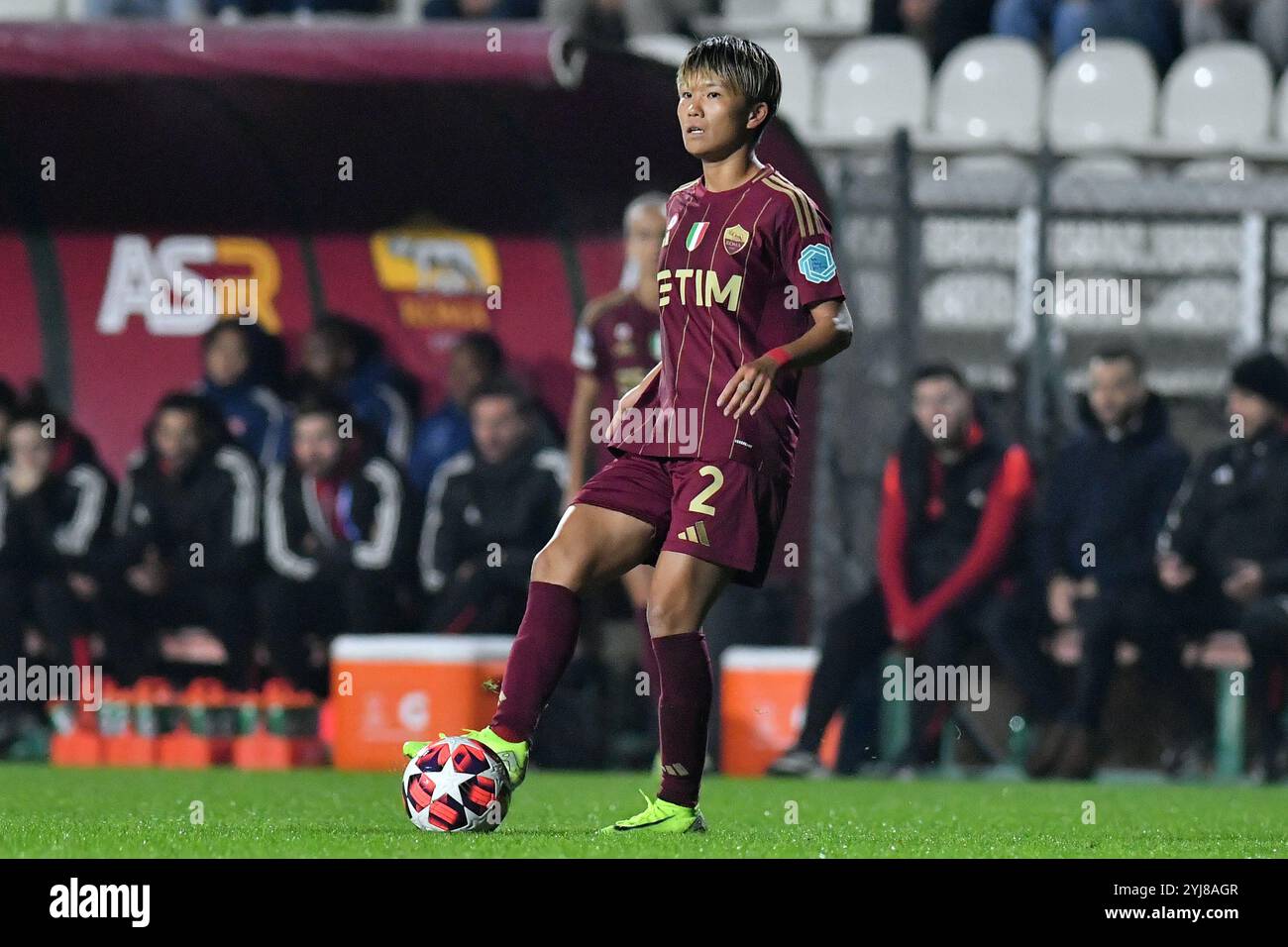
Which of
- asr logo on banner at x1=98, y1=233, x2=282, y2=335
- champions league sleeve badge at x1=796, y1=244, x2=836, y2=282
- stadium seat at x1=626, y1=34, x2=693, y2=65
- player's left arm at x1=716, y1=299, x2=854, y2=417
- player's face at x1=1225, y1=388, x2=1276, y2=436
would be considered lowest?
player's face at x1=1225, y1=388, x2=1276, y2=436

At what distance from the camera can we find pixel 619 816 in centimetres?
685

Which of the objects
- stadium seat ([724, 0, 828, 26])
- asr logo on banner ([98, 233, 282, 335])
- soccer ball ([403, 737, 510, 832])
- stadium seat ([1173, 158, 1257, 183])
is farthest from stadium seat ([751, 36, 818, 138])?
soccer ball ([403, 737, 510, 832])

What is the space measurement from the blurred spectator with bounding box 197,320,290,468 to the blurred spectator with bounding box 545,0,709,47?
2.47 meters

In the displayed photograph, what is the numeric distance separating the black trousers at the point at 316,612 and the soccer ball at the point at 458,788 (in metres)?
5.56

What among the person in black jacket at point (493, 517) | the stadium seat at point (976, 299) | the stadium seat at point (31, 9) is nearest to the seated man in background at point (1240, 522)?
the stadium seat at point (976, 299)

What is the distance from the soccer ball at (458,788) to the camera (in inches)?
220

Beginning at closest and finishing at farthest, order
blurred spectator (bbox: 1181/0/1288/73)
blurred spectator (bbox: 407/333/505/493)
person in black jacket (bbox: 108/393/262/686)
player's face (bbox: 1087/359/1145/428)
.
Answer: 1. player's face (bbox: 1087/359/1145/428)
2. person in black jacket (bbox: 108/393/262/686)
3. blurred spectator (bbox: 407/333/505/493)
4. blurred spectator (bbox: 1181/0/1288/73)

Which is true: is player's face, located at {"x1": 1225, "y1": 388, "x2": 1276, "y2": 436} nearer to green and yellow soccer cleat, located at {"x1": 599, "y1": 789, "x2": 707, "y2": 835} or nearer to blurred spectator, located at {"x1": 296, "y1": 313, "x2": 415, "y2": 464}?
blurred spectator, located at {"x1": 296, "y1": 313, "x2": 415, "y2": 464}

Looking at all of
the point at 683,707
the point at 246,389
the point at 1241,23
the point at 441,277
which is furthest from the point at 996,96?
the point at 683,707

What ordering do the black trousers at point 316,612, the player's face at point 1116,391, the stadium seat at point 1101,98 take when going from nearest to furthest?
the player's face at point 1116,391 < the black trousers at point 316,612 < the stadium seat at point 1101,98

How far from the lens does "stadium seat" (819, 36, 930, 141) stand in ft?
Answer: 45.8

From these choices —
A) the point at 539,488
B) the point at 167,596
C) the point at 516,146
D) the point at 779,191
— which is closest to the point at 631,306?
the point at 539,488

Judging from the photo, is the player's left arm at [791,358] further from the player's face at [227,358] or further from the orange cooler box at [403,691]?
the player's face at [227,358]

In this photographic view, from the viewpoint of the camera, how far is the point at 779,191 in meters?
5.77
